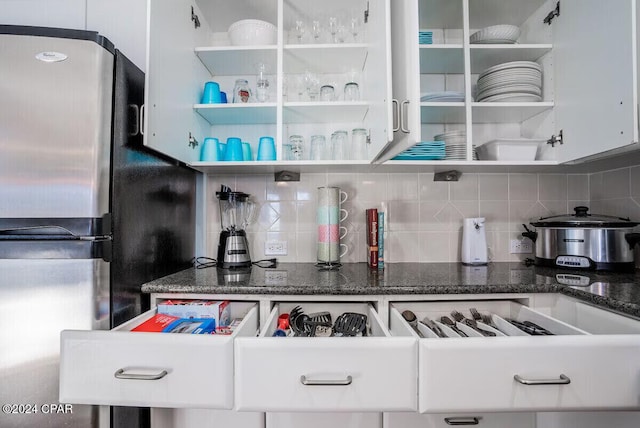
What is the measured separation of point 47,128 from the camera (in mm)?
865

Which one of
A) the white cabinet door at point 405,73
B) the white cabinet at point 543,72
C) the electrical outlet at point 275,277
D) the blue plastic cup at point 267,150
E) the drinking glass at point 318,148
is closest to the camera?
the white cabinet door at point 405,73

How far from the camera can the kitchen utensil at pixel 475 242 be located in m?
1.42

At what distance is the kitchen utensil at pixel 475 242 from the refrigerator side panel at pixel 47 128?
5.00 feet

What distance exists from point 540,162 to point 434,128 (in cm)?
52

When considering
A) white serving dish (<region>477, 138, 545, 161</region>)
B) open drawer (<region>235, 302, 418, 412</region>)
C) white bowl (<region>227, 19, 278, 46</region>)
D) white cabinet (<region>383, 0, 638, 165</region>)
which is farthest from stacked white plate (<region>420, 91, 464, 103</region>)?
open drawer (<region>235, 302, 418, 412</region>)

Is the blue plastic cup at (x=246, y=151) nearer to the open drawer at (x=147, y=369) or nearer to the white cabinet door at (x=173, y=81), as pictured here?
the white cabinet door at (x=173, y=81)

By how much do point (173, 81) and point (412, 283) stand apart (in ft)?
3.98

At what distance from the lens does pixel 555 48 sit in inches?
52.0

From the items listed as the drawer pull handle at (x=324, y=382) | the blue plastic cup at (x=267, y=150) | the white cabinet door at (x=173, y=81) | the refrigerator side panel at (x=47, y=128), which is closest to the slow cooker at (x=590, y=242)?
the drawer pull handle at (x=324, y=382)

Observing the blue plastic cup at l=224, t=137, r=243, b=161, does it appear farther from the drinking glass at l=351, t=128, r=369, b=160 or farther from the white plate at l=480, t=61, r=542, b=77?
the white plate at l=480, t=61, r=542, b=77

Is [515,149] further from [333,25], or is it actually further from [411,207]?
[333,25]

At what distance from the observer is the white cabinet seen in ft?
3.06

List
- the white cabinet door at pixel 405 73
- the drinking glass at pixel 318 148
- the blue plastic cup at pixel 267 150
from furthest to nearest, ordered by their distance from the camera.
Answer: the drinking glass at pixel 318 148 < the blue plastic cup at pixel 267 150 < the white cabinet door at pixel 405 73

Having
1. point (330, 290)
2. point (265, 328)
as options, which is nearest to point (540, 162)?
point (330, 290)
